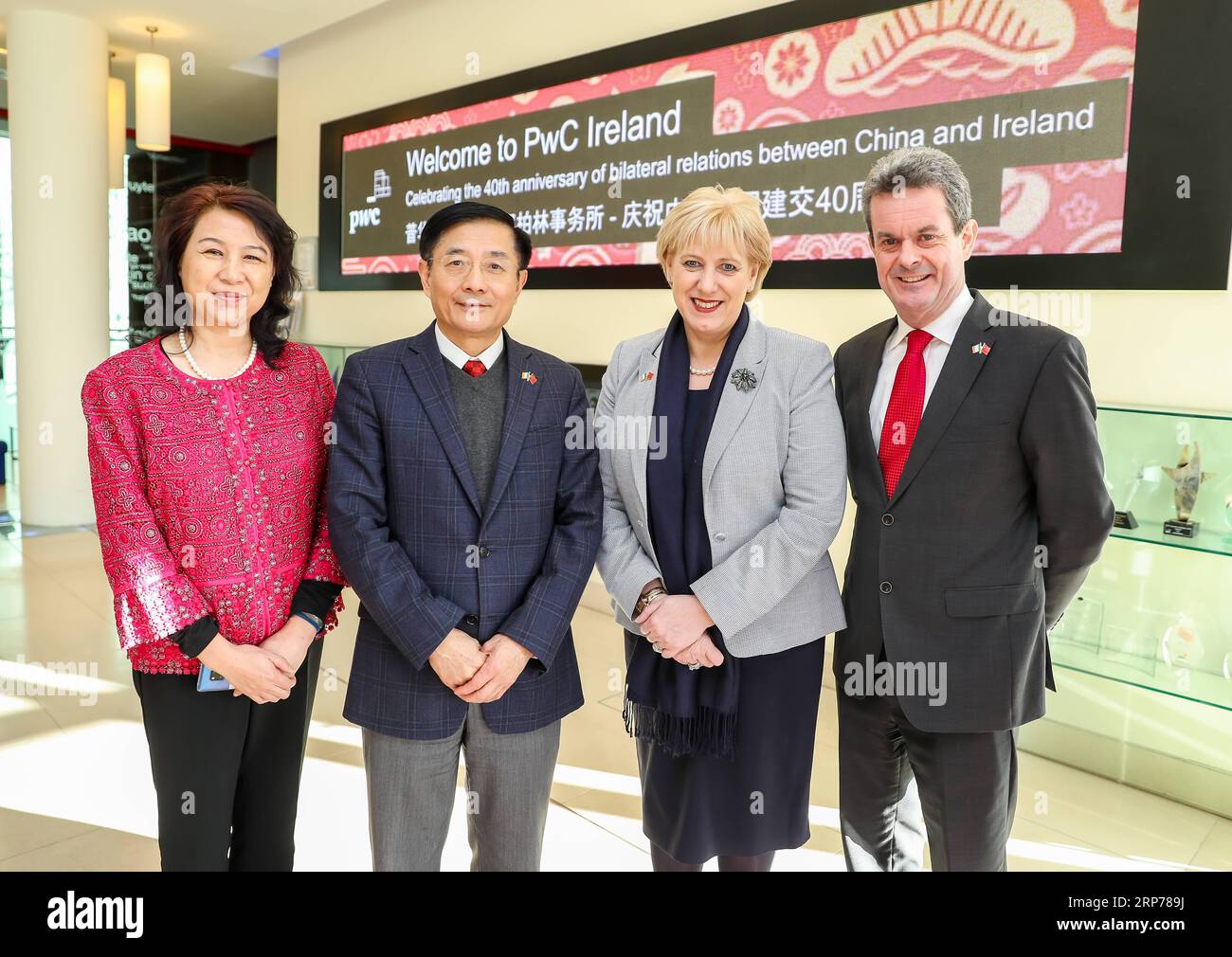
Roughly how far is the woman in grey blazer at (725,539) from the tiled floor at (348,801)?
2.93 ft

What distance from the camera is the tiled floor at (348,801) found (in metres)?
2.82

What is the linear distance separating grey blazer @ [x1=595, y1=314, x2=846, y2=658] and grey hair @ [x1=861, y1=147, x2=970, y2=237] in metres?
0.37

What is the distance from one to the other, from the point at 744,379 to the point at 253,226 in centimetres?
107

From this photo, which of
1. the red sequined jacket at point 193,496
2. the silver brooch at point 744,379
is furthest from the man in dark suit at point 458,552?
the silver brooch at point 744,379

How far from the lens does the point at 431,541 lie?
6.02 ft

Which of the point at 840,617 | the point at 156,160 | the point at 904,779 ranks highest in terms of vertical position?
the point at 156,160

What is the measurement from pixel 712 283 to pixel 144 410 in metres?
1.15

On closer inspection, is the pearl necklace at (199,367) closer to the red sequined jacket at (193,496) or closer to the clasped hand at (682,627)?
the red sequined jacket at (193,496)

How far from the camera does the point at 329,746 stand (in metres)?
3.57

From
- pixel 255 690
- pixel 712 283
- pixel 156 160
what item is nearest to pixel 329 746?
pixel 255 690

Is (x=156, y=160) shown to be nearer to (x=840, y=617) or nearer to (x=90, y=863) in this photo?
(x=90, y=863)

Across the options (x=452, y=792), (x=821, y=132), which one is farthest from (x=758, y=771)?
Result: (x=821, y=132)

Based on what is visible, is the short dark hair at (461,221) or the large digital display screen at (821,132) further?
the large digital display screen at (821,132)

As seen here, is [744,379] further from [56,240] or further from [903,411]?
[56,240]
